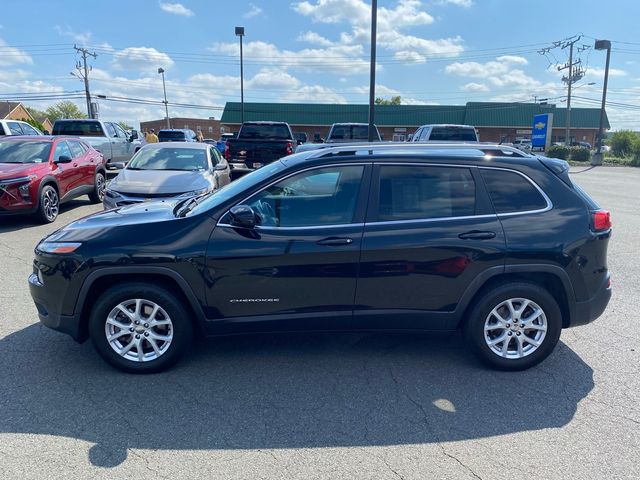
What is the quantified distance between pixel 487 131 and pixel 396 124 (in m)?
10.7

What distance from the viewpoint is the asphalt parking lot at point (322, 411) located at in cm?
264

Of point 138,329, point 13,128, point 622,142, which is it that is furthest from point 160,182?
point 622,142

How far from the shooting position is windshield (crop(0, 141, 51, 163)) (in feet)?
29.8

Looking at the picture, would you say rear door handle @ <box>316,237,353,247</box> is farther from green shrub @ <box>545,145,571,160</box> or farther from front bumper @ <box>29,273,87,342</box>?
green shrub @ <box>545,145,571,160</box>

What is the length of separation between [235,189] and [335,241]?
3.25 feet

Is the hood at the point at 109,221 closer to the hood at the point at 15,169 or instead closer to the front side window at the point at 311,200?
the front side window at the point at 311,200

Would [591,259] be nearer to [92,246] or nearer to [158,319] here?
[158,319]

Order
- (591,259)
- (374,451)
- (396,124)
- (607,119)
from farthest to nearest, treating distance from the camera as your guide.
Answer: (607,119) < (396,124) < (591,259) < (374,451)

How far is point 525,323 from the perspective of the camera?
12.1 ft

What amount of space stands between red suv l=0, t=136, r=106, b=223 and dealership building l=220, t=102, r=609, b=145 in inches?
1636

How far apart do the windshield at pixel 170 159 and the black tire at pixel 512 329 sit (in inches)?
270

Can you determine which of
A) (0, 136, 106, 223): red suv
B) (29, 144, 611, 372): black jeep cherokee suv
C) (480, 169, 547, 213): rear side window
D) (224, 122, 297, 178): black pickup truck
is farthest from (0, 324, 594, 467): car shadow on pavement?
(224, 122, 297, 178): black pickup truck

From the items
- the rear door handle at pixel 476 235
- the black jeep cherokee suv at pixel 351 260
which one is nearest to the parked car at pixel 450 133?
the black jeep cherokee suv at pixel 351 260

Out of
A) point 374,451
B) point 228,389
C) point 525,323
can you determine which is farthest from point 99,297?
point 525,323
